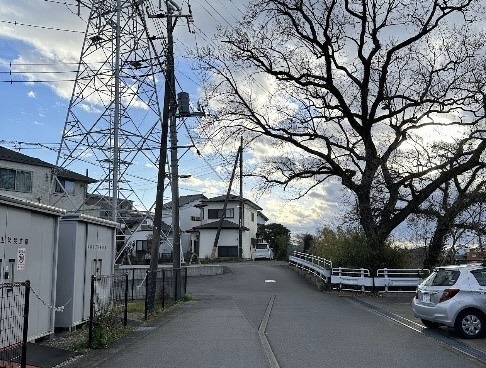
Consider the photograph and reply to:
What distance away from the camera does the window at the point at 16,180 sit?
3775cm

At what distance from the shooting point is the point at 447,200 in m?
33.2

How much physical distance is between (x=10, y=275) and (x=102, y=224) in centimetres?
495

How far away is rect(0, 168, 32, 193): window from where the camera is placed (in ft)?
124

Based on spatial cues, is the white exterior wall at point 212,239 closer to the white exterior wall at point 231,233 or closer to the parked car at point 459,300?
the white exterior wall at point 231,233

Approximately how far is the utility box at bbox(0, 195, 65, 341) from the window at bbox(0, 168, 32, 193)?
2762 centimetres

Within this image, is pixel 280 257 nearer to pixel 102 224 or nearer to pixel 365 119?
pixel 365 119

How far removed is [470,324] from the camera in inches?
513

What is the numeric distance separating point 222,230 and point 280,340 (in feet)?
184

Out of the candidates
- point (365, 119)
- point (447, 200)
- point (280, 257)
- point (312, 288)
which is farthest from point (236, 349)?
point (280, 257)

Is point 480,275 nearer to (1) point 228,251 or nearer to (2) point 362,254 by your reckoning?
(2) point 362,254

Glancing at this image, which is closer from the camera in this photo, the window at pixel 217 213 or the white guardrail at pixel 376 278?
the white guardrail at pixel 376 278

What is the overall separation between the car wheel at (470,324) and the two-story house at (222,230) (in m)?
51.7

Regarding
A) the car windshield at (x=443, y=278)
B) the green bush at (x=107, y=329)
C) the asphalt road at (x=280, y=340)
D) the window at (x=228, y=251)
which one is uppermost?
the window at (x=228, y=251)

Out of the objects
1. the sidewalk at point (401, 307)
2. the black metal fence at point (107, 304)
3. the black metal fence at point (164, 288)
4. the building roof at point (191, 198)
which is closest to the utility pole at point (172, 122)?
the black metal fence at point (164, 288)
